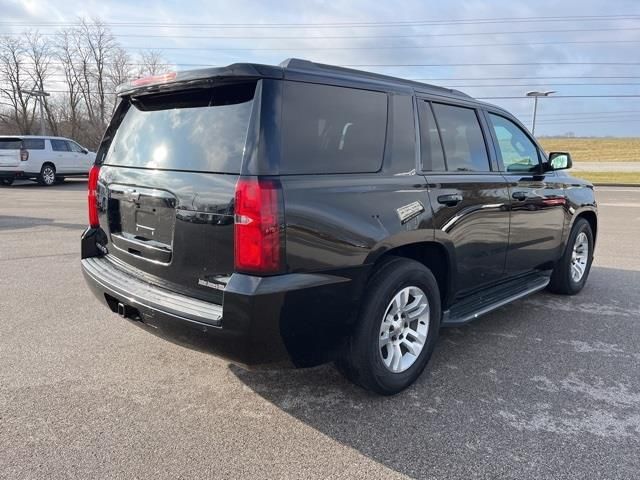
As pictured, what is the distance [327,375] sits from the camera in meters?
3.45

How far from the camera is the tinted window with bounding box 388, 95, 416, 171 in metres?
3.17

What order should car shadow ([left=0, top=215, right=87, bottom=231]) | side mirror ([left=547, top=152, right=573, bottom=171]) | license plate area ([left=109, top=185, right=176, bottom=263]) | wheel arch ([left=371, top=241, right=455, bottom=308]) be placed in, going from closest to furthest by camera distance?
license plate area ([left=109, top=185, right=176, bottom=263]) → wheel arch ([left=371, top=241, right=455, bottom=308]) → side mirror ([left=547, top=152, right=573, bottom=171]) → car shadow ([left=0, top=215, right=87, bottom=231])

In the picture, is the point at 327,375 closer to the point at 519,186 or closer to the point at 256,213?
the point at 256,213

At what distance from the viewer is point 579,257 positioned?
558cm

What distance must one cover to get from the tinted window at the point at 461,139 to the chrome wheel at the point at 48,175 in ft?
61.9

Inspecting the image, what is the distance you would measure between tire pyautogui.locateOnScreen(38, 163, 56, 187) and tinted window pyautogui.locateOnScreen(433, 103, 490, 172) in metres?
18.8

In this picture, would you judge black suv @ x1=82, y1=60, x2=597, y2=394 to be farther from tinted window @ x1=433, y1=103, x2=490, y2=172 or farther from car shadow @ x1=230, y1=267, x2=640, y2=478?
car shadow @ x1=230, y1=267, x2=640, y2=478

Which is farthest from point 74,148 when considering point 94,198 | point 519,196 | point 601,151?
point 601,151

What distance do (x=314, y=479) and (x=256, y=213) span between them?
1287 millimetres

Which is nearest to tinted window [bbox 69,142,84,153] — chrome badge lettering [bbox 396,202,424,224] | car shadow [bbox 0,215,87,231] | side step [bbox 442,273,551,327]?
car shadow [bbox 0,215,87,231]

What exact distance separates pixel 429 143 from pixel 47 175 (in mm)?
19224

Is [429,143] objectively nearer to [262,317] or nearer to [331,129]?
[331,129]

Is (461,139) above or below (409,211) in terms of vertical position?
above

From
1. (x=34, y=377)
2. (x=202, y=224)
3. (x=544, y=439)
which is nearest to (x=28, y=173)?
(x=34, y=377)
